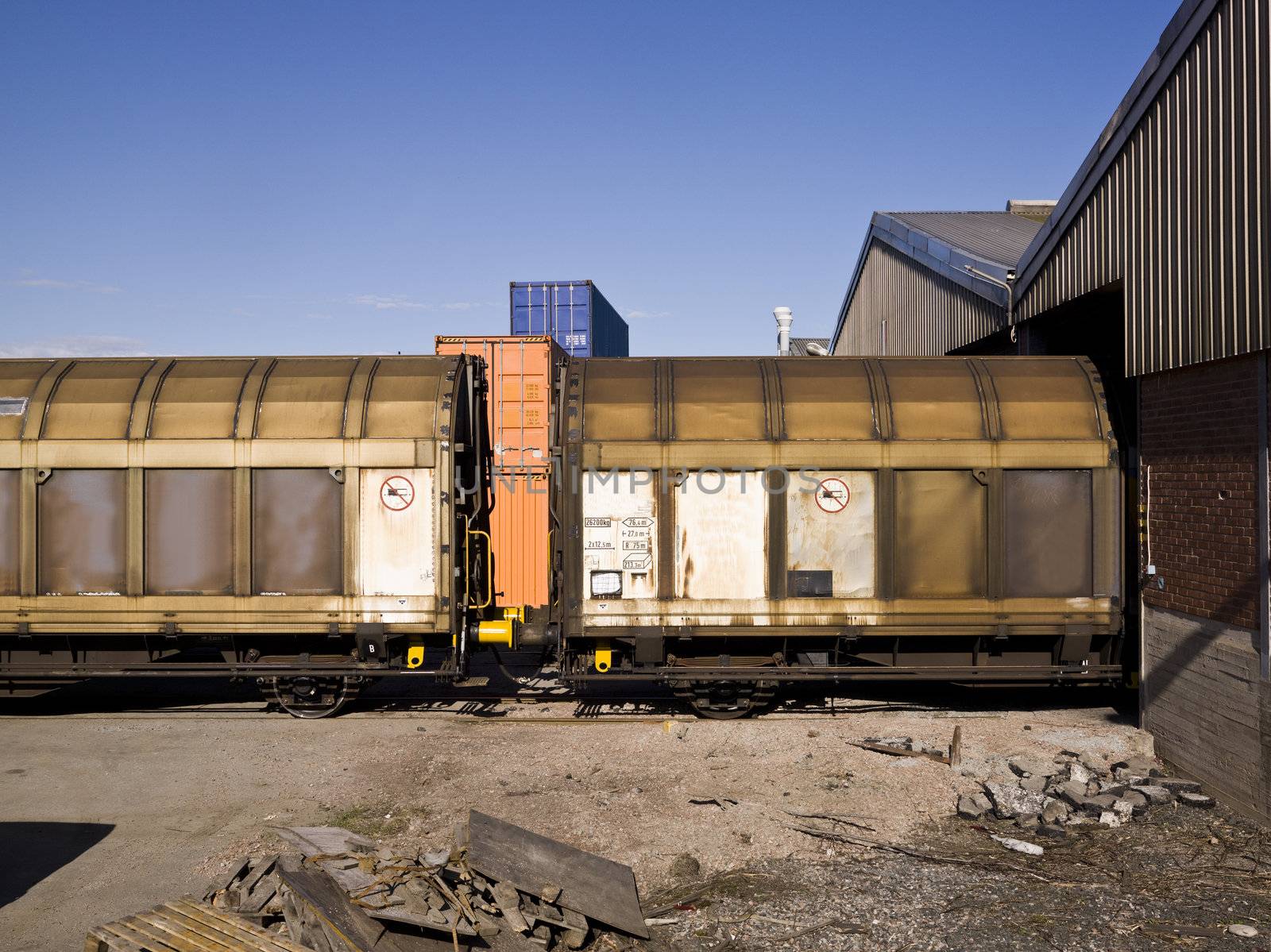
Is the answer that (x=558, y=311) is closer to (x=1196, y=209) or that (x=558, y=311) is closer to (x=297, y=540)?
(x=297, y=540)

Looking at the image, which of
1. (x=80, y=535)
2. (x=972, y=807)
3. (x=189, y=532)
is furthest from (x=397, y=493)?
(x=972, y=807)

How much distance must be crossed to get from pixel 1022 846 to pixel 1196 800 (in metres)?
2.27

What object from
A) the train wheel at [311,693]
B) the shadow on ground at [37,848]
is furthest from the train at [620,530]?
the shadow on ground at [37,848]

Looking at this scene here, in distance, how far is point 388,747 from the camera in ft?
36.3

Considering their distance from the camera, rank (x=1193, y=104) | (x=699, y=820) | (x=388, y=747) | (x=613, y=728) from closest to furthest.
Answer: (x=699, y=820) < (x=1193, y=104) < (x=388, y=747) < (x=613, y=728)

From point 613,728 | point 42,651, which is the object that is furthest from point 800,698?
point 42,651

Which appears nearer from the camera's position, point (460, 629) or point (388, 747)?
point (388, 747)

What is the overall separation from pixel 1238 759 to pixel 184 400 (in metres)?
12.7

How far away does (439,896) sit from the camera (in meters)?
6.69

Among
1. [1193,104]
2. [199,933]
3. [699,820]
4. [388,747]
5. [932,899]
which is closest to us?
[199,933]

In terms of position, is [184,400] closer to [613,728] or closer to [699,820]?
[613,728]

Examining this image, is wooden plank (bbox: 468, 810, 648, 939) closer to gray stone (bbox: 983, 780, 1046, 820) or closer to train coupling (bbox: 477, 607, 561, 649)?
gray stone (bbox: 983, 780, 1046, 820)

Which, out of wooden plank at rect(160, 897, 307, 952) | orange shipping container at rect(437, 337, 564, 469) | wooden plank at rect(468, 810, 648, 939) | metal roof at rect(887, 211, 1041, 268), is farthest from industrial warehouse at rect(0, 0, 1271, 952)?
metal roof at rect(887, 211, 1041, 268)

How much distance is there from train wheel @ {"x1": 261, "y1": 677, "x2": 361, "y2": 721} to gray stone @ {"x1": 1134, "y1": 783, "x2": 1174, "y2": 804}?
30.2ft
